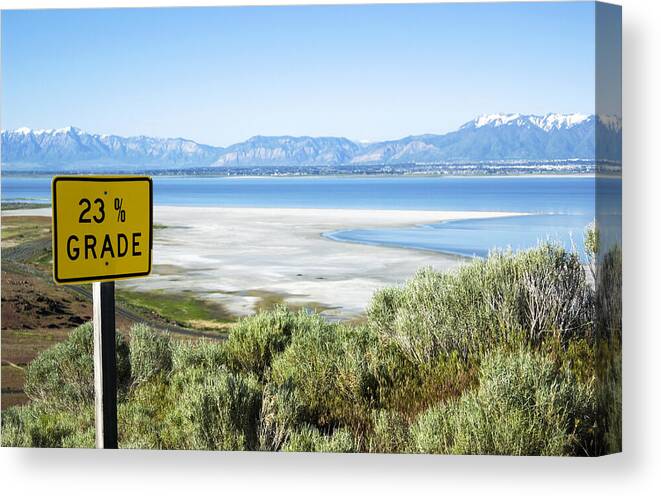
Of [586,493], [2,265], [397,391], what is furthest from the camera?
[2,265]

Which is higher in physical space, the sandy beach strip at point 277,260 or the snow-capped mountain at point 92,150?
the snow-capped mountain at point 92,150

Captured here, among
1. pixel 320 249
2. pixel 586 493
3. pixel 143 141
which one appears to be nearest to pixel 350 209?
pixel 320 249

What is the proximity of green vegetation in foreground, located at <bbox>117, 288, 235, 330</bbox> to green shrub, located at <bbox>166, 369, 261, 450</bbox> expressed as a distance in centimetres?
62

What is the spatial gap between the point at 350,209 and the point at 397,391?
5.36 feet

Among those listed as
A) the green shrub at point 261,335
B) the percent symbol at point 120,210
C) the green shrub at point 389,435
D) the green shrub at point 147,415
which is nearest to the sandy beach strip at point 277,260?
the green shrub at point 261,335

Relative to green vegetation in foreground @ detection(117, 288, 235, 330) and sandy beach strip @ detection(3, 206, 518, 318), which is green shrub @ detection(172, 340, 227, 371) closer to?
green vegetation in foreground @ detection(117, 288, 235, 330)

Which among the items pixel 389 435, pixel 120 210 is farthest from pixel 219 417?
pixel 120 210

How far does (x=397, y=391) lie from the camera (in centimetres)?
771

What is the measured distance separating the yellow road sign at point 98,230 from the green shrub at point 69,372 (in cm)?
341

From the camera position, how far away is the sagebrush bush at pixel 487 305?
7.49 metres

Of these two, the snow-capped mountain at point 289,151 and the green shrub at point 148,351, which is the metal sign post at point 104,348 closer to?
the green shrub at point 148,351

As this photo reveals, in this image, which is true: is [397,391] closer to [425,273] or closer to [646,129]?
[425,273]

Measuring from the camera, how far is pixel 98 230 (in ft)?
15.9

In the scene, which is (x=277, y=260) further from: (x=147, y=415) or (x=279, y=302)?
(x=147, y=415)
